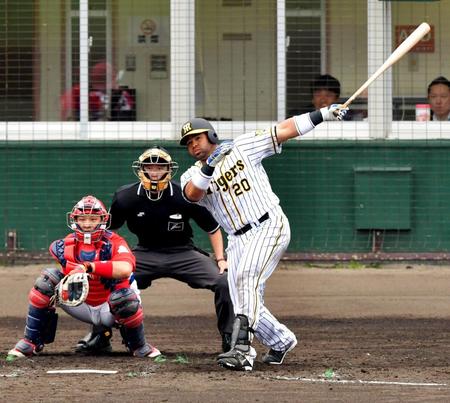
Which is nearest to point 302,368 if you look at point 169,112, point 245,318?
point 245,318

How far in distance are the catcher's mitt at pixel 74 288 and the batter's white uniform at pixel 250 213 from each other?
94 centimetres

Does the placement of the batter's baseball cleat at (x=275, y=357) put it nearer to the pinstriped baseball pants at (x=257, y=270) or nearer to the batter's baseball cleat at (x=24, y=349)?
the pinstriped baseball pants at (x=257, y=270)

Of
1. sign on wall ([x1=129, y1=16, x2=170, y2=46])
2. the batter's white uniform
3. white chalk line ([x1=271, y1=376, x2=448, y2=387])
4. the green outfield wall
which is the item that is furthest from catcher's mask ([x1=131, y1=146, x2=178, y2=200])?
sign on wall ([x1=129, y1=16, x2=170, y2=46])

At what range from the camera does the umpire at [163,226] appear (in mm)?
9000

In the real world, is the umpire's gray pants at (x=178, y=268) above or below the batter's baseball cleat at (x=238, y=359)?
above

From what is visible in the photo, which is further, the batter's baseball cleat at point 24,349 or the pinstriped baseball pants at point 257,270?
the batter's baseball cleat at point 24,349

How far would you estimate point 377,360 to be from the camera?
27.6 feet

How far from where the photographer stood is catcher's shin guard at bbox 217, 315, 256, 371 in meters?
7.86

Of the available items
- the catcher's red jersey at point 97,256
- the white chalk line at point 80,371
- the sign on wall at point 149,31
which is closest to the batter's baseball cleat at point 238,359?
the white chalk line at point 80,371

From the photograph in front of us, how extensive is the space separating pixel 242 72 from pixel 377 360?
6035mm

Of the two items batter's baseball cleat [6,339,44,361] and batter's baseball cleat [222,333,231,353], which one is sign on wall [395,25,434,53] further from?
batter's baseball cleat [6,339,44,361]

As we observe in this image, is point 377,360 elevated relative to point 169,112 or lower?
lower

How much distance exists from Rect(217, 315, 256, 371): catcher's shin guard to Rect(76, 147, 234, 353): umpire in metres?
0.94

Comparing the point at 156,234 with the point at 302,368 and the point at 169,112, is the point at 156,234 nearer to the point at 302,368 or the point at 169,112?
the point at 302,368
